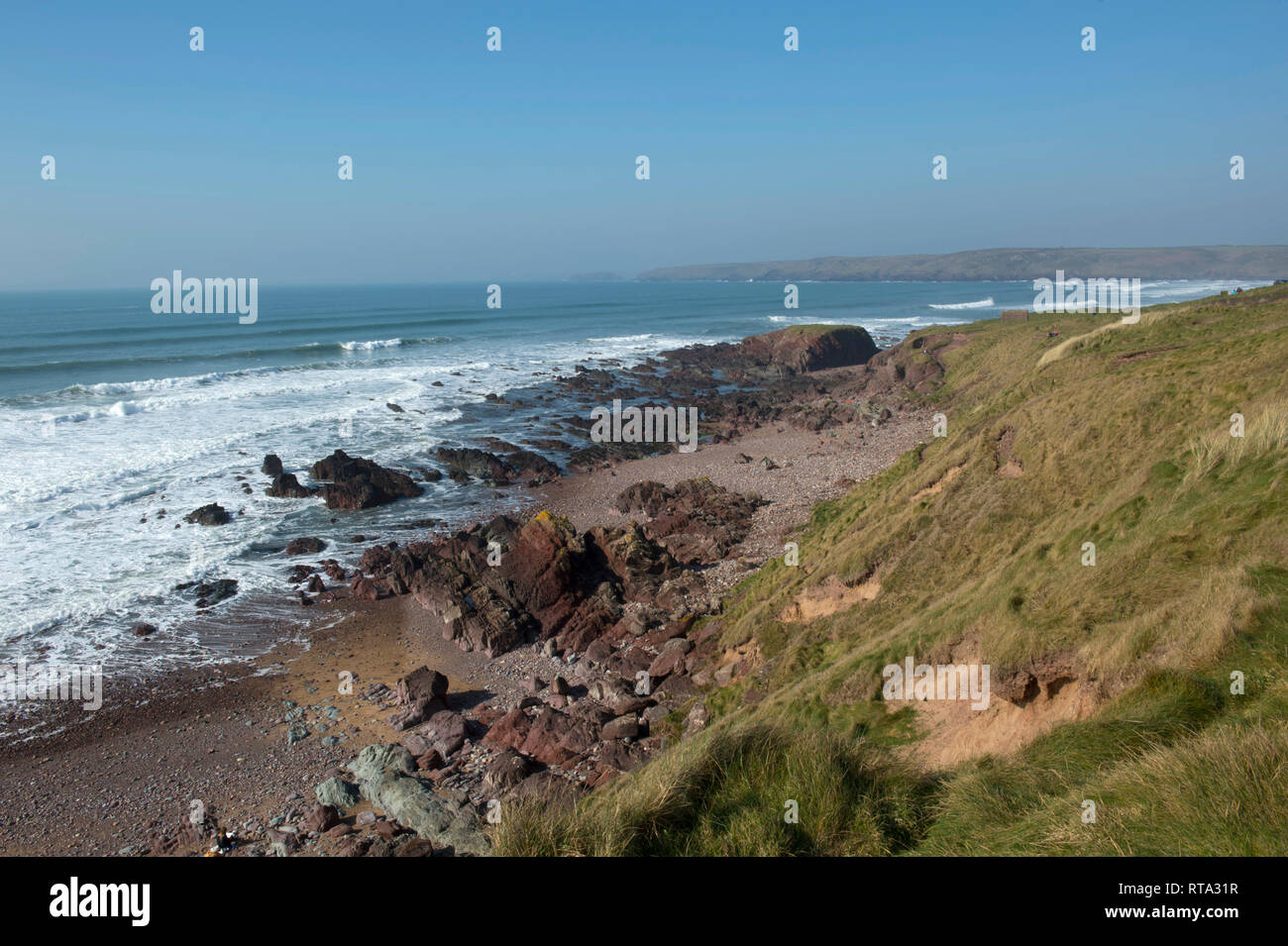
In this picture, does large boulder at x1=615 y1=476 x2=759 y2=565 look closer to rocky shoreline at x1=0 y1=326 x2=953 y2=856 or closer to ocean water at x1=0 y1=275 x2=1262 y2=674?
rocky shoreline at x1=0 y1=326 x2=953 y2=856

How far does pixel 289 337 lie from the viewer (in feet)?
217

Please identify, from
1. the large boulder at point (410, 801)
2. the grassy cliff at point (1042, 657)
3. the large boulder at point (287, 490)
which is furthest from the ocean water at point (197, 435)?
the grassy cliff at point (1042, 657)

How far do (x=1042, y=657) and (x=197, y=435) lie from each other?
1430 inches

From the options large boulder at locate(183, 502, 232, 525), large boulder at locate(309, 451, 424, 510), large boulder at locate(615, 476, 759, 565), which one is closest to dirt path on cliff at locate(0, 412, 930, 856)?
large boulder at locate(615, 476, 759, 565)

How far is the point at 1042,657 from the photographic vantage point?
22.3ft

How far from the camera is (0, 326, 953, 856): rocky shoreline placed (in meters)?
10.8

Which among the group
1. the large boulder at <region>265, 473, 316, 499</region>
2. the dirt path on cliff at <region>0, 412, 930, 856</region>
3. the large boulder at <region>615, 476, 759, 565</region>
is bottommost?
the dirt path on cliff at <region>0, 412, 930, 856</region>

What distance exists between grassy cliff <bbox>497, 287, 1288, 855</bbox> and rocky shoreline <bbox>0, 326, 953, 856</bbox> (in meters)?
1.34

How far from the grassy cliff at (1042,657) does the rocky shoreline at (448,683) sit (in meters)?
1.34

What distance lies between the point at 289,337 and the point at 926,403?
55313mm

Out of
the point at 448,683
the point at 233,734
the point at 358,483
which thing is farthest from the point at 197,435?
the point at 448,683

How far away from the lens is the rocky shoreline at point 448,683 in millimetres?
10781

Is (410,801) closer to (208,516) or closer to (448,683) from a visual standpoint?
(448,683)
